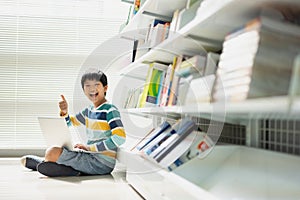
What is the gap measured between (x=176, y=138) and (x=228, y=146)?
0.28 meters

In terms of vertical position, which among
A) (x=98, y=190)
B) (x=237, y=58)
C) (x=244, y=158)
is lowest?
(x=98, y=190)

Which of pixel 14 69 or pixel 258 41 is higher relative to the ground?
pixel 258 41

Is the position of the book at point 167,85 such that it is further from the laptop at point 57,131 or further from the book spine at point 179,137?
the laptop at point 57,131

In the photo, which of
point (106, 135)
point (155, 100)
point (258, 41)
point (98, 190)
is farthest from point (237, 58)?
point (106, 135)

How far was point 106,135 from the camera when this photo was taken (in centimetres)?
291

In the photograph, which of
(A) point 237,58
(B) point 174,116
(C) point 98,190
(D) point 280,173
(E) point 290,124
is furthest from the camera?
(C) point 98,190

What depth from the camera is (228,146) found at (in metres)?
1.95

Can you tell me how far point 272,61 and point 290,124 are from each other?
70cm

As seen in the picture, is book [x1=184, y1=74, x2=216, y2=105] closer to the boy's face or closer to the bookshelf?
the bookshelf

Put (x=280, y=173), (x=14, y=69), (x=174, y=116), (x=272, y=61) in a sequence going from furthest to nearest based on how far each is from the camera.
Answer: (x=14, y=69) → (x=174, y=116) → (x=280, y=173) → (x=272, y=61)

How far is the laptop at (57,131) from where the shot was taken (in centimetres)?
288

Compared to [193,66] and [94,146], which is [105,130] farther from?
[193,66]

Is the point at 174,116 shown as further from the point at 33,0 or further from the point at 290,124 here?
the point at 33,0

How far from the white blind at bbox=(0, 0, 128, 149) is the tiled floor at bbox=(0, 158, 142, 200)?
2.24 ft
